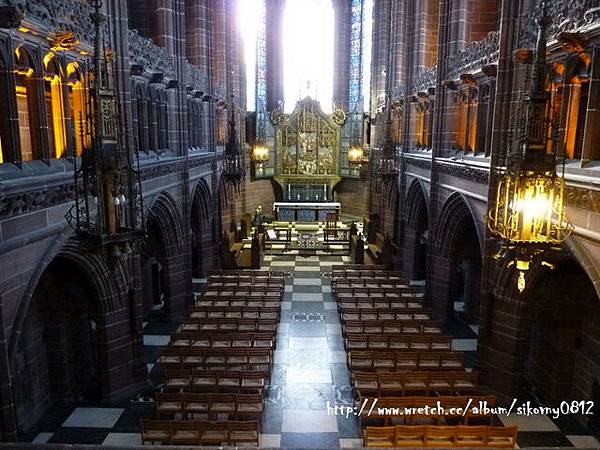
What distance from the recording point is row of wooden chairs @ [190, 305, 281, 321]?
16047 mm

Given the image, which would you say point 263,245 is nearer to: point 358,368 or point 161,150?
point 161,150

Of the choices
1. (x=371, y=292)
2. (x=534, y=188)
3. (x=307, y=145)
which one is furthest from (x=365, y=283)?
(x=307, y=145)

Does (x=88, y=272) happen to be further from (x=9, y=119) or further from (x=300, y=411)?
(x=300, y=411)

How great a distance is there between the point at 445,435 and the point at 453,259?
30.4 feet

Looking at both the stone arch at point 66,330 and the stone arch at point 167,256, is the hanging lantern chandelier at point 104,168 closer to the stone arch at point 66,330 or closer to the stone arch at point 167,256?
the stone arch at point 66,330

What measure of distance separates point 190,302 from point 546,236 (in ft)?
49.3

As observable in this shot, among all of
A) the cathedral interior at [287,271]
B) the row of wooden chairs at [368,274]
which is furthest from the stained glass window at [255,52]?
the row of wooden chairs at [368,274]

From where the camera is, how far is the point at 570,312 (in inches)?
502

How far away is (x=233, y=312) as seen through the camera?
1642cm

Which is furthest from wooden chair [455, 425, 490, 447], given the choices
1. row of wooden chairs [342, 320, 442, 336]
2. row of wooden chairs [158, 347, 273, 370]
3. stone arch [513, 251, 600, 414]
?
row of wooden chairs [342, 320, 442, 336]

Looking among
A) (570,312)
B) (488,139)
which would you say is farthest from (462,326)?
(488,139)

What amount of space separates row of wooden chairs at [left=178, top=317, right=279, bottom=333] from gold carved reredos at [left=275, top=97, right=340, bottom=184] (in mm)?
21409

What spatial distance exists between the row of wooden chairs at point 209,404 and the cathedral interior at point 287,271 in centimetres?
5

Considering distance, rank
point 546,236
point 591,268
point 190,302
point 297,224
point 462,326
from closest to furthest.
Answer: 1. point 546,236
2. point 591,268
3. point 462,326
4. point 190,302
5. point 297,224
